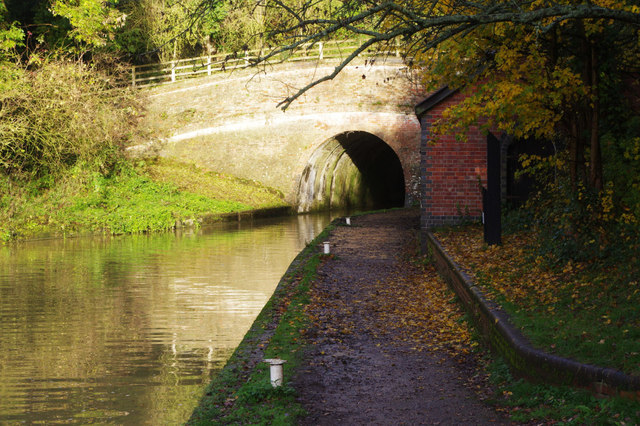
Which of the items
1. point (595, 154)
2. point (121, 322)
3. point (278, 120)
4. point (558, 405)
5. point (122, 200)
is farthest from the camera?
point (278, 120)

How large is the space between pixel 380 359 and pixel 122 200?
18874 millimetres

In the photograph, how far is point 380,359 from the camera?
7.89 meters

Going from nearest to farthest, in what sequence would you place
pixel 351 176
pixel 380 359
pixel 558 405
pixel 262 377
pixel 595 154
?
pixel 558 405 < pixel 262 377 < pixel 380 359 < pixel 595 154 < pixel 351 176

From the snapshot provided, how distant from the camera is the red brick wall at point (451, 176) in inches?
674

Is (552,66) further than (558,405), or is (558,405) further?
(552,66)

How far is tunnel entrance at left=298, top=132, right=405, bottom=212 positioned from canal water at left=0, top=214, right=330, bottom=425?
41.9 feet

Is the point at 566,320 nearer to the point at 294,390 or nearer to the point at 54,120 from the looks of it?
the point at 294,390

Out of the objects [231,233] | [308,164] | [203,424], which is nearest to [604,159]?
[203,424]

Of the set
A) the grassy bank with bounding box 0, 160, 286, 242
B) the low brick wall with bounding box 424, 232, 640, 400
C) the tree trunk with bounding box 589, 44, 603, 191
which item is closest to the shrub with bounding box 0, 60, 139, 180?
the grassy bank with bounding box 0, 160, 286, 242

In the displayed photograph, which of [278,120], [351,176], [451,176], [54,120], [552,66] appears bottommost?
[451,176]

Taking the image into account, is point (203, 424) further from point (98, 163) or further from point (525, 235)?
point (98, 163)

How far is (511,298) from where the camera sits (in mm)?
8883

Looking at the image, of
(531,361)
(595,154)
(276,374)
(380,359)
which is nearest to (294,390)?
(276,374)

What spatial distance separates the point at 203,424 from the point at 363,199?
34198 millimetres
